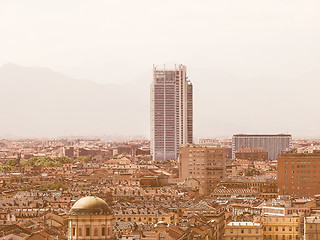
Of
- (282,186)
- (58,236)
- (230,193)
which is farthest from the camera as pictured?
(230,193)

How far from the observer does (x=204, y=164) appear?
172000 millimetres

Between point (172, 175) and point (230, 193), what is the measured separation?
51.3m

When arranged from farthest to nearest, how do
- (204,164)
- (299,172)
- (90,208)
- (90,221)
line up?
(204,164) → (299,172) → (90,208) → (90,221)

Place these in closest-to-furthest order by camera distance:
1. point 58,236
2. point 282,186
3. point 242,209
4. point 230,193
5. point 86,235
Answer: point 86,235 < point 58,236 < point 242,209 < point 282,186 < point 230,193

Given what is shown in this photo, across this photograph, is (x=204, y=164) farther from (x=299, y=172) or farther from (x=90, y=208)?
(x=90, y=208)

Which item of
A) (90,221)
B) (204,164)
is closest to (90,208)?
(90,221)

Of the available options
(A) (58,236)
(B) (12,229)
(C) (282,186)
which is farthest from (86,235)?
(C) (282,186)

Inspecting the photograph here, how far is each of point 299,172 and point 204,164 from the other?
40.7 metres

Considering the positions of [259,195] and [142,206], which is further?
[259,195]

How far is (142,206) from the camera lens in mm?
110500

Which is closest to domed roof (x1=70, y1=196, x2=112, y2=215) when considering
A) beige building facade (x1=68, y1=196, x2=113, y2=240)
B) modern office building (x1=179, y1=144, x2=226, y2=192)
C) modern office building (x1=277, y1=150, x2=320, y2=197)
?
beige building facade (x1=68, y1=196, x2=113, y2=240)

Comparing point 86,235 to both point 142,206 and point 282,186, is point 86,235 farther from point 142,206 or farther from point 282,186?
point 282,186

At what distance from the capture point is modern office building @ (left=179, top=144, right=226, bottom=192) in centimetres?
17000

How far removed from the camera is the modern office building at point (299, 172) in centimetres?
13150
